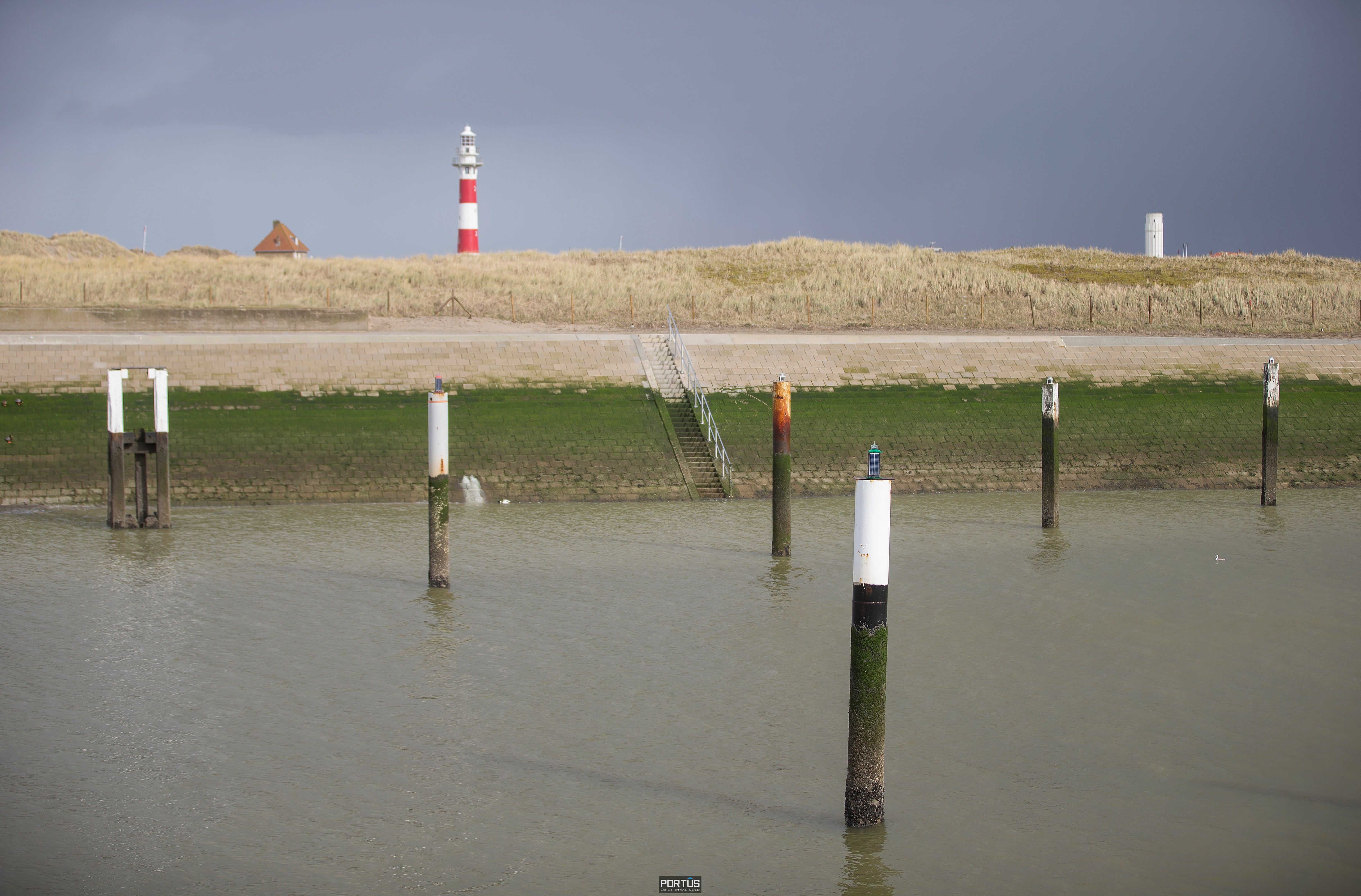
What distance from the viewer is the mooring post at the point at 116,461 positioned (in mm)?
19969

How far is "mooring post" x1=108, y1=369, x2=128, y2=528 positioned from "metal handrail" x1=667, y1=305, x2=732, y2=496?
10202 mm

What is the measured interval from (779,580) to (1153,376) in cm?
1516

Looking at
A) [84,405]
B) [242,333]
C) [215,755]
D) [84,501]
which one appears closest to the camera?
[215,755]

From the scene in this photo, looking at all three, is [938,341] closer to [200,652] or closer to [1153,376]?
[1153,376]

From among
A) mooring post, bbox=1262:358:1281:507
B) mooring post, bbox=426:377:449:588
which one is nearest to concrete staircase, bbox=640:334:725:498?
mooring post, bbox=426:377:449:588

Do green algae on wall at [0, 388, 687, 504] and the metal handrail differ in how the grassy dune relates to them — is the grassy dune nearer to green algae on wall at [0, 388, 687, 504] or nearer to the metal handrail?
the metal handrail

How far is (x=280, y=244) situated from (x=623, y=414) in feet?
237

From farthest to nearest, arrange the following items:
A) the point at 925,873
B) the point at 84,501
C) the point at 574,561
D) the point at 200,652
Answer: the point at 84,501
the point at 574,561
the point at 200,652
the point at 925,873

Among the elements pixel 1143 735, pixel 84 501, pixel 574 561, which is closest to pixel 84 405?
pixel 84 501

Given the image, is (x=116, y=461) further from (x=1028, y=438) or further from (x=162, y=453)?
(x=1028, y=438)

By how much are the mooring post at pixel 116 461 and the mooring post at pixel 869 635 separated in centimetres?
1510

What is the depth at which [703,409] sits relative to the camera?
2594 centimetres

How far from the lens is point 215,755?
994 cm

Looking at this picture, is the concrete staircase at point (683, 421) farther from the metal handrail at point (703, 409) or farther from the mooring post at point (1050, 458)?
the mooring post at point (1050, 458)
